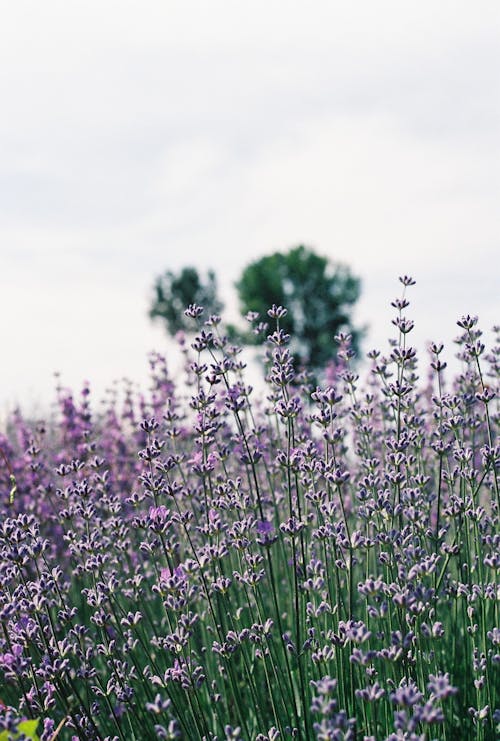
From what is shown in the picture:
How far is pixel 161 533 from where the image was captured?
2482 mm

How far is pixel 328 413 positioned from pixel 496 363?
4.60 feet

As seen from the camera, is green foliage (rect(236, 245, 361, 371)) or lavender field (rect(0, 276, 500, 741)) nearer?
lavender field (rect(0, 276, 500, 741))

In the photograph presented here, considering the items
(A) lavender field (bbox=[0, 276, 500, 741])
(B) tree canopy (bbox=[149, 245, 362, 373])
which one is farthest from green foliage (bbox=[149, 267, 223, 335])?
(A) lavender field (bbox=[0, 276, 500, 741])

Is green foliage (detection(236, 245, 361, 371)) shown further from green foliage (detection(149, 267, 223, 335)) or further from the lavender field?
the lavender field

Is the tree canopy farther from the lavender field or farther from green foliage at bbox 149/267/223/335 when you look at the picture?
the lavender field

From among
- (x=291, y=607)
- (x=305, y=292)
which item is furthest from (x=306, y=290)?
(x=291, y=607)

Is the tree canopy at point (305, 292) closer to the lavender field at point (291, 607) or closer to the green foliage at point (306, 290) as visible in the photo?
the green foliage at point (306, 290)

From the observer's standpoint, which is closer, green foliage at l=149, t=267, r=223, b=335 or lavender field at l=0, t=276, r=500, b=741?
lavender field at l=0, t=276, r=500, b=741

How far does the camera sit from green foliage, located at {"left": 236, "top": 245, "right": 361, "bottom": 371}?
33719 millimetres

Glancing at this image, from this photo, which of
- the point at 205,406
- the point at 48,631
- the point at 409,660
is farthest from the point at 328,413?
the point at 48,631

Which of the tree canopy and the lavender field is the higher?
the tree canopy

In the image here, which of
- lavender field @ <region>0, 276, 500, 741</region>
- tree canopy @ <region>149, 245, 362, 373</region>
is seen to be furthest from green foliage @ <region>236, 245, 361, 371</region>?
lavender field @ <region>0, 276, 500, 741</region>

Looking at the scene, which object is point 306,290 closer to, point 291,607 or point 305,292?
point 305,292

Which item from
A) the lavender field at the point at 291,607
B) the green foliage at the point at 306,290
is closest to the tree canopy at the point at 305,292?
the green foliage at the point at 306,290
